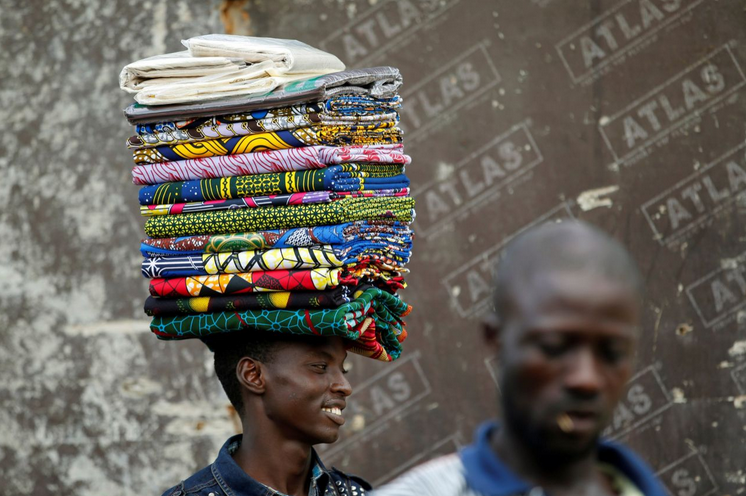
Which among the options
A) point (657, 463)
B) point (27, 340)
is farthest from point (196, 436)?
point (657, 463)

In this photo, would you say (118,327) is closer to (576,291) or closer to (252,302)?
(252,302)

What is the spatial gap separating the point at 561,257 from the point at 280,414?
162 cm

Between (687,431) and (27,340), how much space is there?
347 cm

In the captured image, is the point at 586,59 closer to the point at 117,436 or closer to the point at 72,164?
the point at 72,164

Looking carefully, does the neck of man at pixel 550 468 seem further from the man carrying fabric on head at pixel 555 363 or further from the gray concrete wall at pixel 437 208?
the gray concrete wall at pixel 437 208

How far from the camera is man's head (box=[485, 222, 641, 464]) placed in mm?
1243

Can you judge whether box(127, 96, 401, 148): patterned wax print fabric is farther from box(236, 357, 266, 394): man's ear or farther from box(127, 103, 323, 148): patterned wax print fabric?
box(236, 357, 266, 394): man's ear

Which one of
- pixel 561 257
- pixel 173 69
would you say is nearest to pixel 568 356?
pixel 561 257

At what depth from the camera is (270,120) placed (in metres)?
2.68

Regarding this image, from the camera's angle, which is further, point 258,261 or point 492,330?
point 258,261

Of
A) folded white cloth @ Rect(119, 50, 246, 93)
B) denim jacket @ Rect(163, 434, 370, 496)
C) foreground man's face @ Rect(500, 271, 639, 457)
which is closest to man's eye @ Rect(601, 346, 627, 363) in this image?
foreground man's face @ Rect(500, 271, 639, 457)

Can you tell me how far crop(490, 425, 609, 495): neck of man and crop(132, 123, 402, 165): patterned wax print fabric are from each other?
1.46 m

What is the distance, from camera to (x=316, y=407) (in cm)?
273

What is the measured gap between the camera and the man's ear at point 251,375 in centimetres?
Answer: 278
